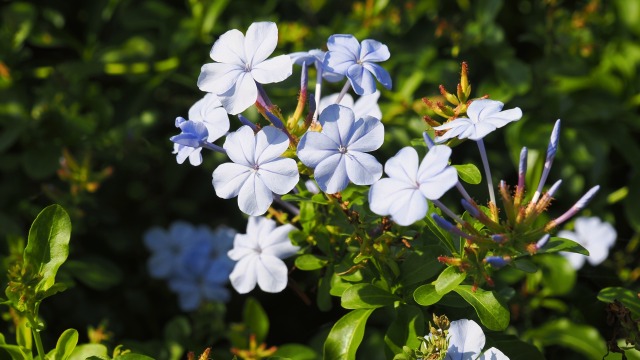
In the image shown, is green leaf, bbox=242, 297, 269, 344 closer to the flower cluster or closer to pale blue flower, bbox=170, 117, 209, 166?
the flower cluster

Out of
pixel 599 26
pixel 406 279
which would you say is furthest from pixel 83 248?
pixel 599 26

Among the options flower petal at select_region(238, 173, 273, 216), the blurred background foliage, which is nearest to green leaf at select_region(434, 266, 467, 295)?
flower petal at select_region(238, 173, 273, 216)

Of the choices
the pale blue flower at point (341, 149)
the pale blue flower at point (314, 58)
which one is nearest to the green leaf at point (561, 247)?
the pale blue flower at point (341, 149)

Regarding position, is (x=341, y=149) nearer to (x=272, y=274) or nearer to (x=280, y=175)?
(x=280, y=175)

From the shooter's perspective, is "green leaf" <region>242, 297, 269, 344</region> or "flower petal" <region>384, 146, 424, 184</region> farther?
"green leaf" <region>242, 297, 269, 344</region>

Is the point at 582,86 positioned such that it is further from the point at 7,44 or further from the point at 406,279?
the point at 7,44

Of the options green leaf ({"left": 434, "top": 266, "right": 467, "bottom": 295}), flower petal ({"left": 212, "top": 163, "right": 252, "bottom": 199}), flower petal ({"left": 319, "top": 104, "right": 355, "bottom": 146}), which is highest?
flower petal ({"left": 319, "top": 104, "right": 355, "bottom": 146})

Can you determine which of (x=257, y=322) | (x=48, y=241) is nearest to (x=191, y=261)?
(x=257, y=322)
